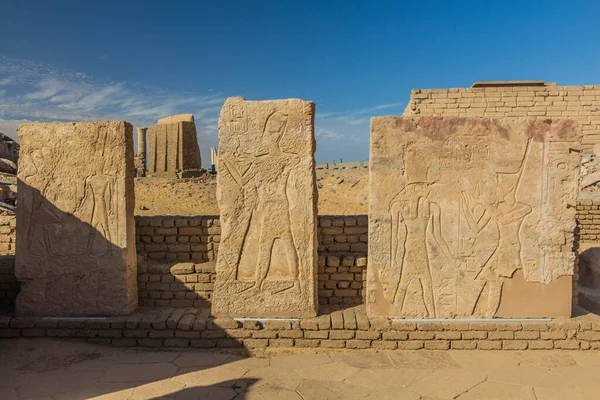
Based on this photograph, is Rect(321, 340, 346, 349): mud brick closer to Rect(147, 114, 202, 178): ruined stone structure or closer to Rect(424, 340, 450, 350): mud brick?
Rect(424, 340, 450, 350): mud brick

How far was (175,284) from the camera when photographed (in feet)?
16.3

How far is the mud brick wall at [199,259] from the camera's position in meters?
4.92

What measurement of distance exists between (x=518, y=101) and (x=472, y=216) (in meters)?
9.94

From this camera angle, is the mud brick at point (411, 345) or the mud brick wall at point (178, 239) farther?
the mud brick wall at point (178, 239)

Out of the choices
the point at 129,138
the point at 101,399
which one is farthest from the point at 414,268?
the point at 129,138

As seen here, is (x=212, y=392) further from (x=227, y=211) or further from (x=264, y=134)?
(x=264, y=134)

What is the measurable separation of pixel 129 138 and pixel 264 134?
1.63 metres

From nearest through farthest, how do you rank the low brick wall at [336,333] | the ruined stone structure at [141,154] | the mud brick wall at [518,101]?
the low brick wall at [336,333]
the mud brick wall at [518,101]
the ruined stone structure at [141,154]

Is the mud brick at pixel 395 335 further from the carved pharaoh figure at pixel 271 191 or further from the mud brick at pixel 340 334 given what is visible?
the carved pharaoh figure at pixel 271 191

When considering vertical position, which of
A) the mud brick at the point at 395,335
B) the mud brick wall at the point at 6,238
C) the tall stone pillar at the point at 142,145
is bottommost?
the mud brick at the point at 395,335

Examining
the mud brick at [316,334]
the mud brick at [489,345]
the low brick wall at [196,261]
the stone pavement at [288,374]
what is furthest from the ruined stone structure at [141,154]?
the mud brick at [489,345]

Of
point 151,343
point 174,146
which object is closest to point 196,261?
point 151,343

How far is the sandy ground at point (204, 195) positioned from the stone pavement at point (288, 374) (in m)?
8.16

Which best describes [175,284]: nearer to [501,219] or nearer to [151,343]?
A: [151,343]
